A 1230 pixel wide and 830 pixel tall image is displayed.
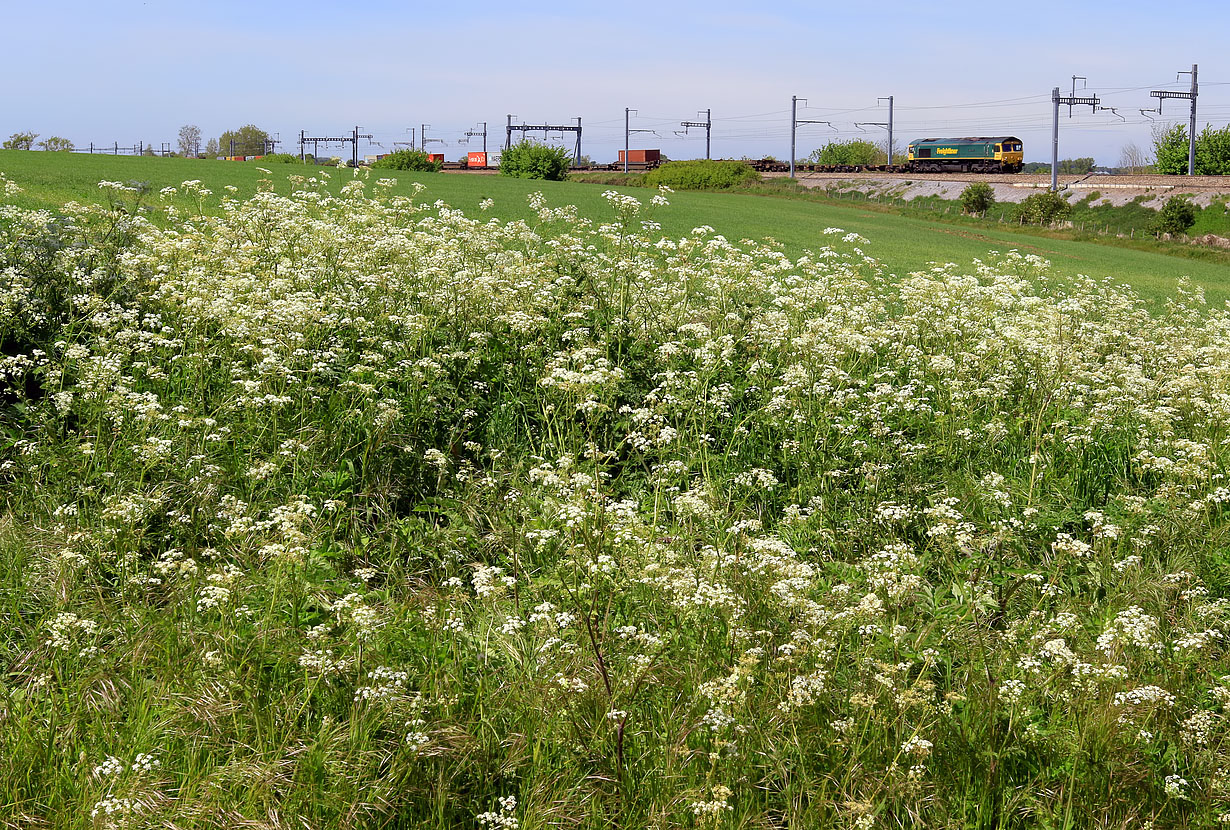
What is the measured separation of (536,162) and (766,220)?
33270 millimetres

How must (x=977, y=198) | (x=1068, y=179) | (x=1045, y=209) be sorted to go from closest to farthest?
(x=1045, y=209), (x=977, y=198), (x=1068, y=179)

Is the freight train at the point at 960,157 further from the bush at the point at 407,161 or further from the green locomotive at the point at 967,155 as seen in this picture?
the bush at the point at 407,161

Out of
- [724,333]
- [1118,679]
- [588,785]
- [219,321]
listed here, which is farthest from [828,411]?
[219,321]

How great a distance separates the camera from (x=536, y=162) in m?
63.7

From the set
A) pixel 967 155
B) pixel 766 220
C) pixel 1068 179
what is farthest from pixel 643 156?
pixel 766 220

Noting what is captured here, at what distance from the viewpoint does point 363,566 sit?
15.5 ft

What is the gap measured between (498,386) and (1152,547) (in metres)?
4.28

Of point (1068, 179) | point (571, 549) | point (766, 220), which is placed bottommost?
point (571, 549)

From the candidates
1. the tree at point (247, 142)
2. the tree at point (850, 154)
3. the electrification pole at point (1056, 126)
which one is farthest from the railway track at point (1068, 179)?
the tree at point (247, 142)

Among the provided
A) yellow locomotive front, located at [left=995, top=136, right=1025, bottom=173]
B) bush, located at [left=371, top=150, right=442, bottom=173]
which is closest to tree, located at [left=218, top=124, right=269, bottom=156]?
bush, located at [left=371, top=150, right=442, bottom=173]

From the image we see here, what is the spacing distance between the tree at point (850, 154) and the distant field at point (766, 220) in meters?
65.4

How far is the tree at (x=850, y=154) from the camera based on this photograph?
105750 millimetres

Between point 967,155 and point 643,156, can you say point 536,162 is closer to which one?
point 643,156

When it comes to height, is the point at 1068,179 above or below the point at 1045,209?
above
